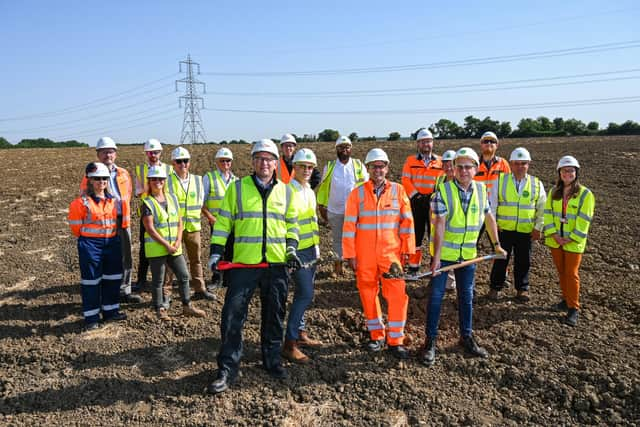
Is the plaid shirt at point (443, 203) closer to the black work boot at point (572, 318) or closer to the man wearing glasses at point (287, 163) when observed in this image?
the man wearing glasses at point (287, 163)

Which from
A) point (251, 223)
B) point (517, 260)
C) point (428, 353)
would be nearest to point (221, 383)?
point (251, 223)

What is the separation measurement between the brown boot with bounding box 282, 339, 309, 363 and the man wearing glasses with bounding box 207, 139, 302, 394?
0.53m

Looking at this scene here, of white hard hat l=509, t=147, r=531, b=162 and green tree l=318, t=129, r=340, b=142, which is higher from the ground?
green tree l=318, t=129, r=340, b=142

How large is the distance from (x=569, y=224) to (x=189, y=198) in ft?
15.4

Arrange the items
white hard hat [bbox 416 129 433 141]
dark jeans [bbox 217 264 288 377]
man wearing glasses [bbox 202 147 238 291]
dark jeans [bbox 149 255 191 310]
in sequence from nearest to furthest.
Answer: dark jeans [bbox 217 264 288 377]
dark jeans [bbox 149 255 191 310]
man wearing glasses [bbox 202 147 238 291]
white hard hat [bbox 416 129 433 141]

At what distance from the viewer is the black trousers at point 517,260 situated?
5.74 meters

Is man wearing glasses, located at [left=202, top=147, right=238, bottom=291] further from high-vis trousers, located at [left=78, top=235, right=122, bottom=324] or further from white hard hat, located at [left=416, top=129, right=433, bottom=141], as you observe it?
white hard hat, located at [left=416, top=129, right=433, bottom=141]

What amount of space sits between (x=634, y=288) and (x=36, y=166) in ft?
69.6

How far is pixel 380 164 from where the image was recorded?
4434mm

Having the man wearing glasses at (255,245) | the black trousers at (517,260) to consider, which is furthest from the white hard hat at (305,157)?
the black trousers at (517,260)

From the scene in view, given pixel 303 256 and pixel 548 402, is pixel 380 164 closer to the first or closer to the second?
pixel 303 256

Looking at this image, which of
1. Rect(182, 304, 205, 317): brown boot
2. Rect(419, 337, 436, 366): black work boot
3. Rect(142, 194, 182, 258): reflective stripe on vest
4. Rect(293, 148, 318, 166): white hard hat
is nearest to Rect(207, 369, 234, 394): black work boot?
Rect(182, 304, 205, 317): brown boot

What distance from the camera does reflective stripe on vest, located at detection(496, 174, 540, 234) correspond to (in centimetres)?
560

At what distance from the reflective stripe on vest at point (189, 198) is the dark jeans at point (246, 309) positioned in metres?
1.90
